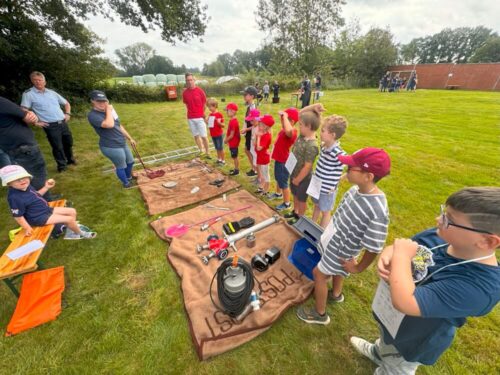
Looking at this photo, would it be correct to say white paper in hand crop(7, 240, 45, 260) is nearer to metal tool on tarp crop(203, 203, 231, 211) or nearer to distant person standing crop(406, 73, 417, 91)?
metal tool on tarp crop(203, 203, 231, 211)

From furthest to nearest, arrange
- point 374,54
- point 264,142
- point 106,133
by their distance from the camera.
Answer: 1. point 374,54
2. point 106,133
3. point 264,142

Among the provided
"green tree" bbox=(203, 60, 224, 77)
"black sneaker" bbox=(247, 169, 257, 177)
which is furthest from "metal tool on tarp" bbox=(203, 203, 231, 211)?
"green tree" bbox=(203, 60, 224, 77)

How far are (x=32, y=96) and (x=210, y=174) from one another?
453 centimetres

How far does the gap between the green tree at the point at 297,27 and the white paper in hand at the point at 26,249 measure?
37319 millimetres

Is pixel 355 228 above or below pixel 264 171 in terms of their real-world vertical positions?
above

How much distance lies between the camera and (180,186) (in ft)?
17.4

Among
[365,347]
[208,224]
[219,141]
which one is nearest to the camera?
[365,347]

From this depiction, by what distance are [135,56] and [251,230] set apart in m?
97.6

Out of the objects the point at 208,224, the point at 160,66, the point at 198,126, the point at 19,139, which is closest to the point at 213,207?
the point at 208,224

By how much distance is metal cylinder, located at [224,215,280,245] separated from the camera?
3.43 metres

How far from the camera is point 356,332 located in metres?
2.37

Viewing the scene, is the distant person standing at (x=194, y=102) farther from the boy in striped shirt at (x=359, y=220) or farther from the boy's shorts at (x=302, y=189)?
the boy in striped shirt at (x=359, y=220)

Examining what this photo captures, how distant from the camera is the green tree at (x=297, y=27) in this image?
31750mm

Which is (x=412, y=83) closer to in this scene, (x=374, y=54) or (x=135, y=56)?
(x=374, y=54)
